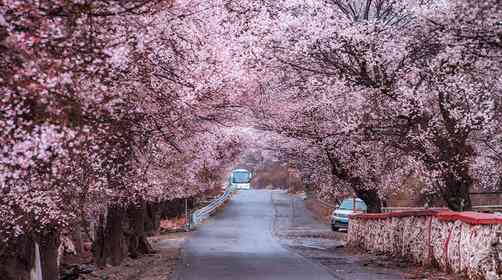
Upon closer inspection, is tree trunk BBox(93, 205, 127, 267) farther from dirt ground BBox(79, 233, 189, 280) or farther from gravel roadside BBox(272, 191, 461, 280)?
gravel roadside BBox(272, 191, 461, 280)

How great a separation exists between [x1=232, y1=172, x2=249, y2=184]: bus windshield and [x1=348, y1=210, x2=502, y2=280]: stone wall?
6988 cm

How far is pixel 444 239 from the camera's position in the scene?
16594 mm

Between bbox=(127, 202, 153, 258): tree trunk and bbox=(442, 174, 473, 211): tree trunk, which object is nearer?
bbox=(442, 174, 473, 211): tree trunk

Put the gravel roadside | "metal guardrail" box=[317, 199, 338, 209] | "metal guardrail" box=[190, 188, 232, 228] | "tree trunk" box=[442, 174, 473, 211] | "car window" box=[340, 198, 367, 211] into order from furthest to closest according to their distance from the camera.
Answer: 1. "metal guardrail" box=[317, 199, 338, 209]
2. "metal guardrail" box=[190, 188, 232, 228]
3. "car window" box=[340, 198, 367, 211]
4. "tree trunk" box=[442, 174, 473, 211]
5. the gravel roadside

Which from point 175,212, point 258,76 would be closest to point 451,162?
point 258,76

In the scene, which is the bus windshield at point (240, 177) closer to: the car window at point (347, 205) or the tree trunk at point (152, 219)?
the tree trunk at point (152, 219)

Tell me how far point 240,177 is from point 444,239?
80074 millimetres

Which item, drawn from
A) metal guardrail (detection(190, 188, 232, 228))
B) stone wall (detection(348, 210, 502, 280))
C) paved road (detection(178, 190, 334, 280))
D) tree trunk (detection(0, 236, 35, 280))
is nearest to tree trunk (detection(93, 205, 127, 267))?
paved road (detection(178, 190, 334, 280))

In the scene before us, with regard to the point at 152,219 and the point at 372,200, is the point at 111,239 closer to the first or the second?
the point at 372,200

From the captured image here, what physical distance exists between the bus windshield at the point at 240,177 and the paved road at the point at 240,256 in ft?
147

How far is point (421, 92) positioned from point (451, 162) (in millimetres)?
1816

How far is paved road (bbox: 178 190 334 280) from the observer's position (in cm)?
1791

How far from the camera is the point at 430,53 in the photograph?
59.1ft

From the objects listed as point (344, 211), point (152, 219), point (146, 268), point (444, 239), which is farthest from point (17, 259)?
point (344, 211)
